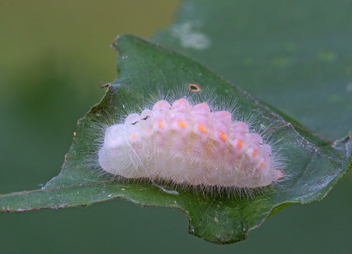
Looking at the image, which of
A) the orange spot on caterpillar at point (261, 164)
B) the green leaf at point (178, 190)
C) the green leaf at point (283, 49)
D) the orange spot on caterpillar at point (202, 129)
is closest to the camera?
the green leaf at point (178, 190)

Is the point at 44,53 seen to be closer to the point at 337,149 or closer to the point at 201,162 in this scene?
the point at 201,162

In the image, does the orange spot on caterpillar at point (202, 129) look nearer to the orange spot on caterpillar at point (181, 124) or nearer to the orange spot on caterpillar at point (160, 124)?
the orange spot on caterpillar at point (181, 124)

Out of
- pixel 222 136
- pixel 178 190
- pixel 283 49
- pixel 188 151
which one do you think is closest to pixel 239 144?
pixel 222 136

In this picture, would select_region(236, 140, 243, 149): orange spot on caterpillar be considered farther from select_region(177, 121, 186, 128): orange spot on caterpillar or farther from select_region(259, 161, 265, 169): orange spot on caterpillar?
select_region(177, 121, 186, 128): orange spot on caterpillar

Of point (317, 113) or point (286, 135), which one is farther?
point (317, 113)

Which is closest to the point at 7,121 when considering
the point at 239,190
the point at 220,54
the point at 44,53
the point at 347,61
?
the point at 44,53

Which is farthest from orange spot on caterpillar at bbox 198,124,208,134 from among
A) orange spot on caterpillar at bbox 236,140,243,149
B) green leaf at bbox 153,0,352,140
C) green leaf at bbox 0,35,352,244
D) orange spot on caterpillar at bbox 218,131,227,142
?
green leaf at bbox 153,0,352,140

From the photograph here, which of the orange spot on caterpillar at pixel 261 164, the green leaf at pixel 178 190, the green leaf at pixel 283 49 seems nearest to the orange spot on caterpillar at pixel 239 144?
the orange spot on caterpillar at pixel 261 164
